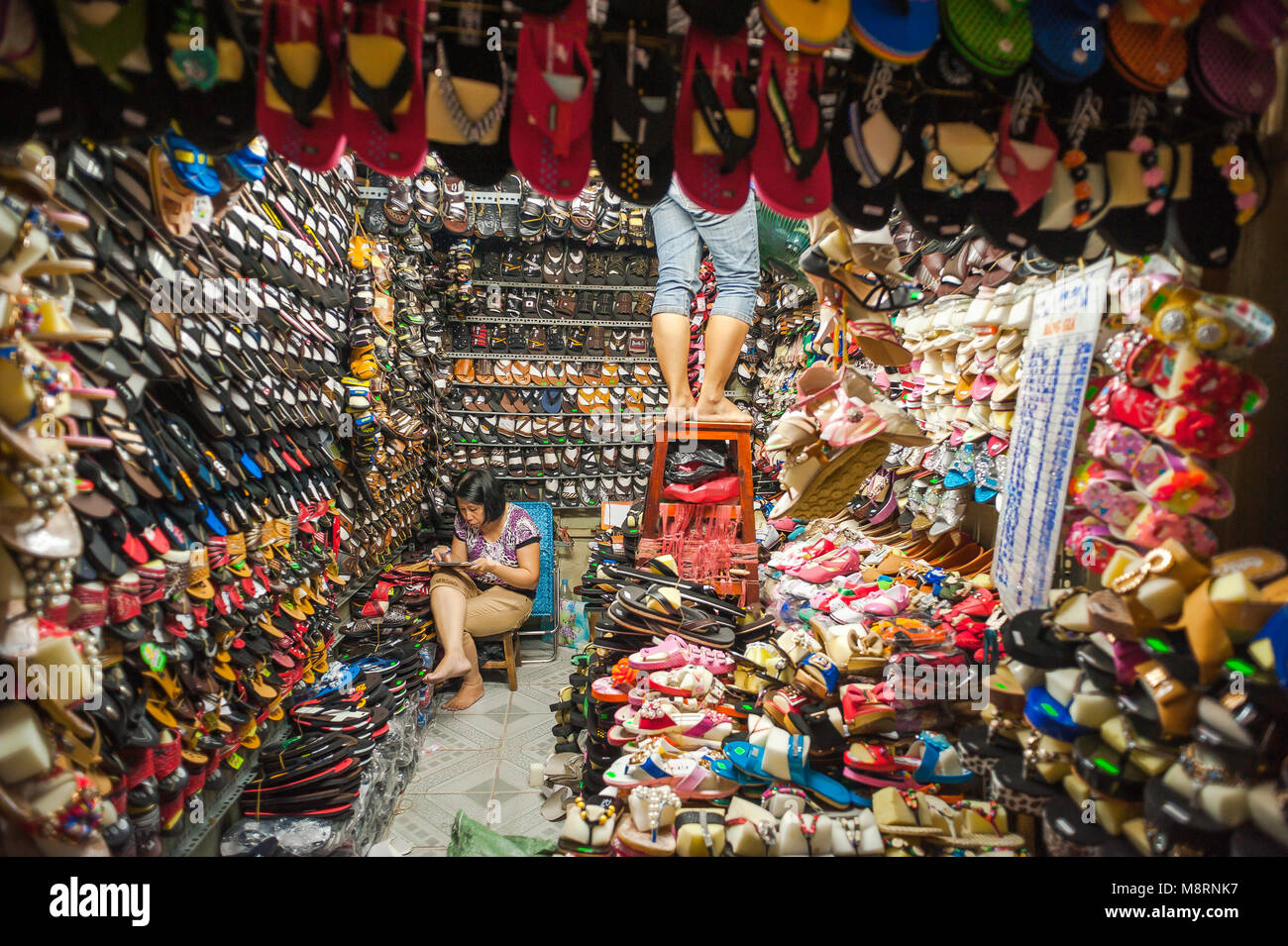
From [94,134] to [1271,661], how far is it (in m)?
1.86

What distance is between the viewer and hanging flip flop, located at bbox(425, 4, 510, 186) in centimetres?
94

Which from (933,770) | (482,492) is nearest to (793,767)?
(933,770)

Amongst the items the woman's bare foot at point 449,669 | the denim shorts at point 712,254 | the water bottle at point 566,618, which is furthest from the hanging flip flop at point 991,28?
the water bottle at point 566,618

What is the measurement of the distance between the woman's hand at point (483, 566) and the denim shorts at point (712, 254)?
6.74 feet

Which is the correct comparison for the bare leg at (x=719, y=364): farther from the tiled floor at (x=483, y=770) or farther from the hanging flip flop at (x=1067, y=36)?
the tiled floor at (x=483, y=770)

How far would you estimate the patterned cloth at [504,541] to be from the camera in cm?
383

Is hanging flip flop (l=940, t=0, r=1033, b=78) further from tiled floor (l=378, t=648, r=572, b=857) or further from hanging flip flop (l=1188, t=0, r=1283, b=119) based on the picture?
tiled floor (l=378, t=648, r=572, b=857)

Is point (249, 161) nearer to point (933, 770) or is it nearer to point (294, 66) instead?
point (294, 66)

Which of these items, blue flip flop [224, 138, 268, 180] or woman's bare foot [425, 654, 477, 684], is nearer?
blue flip flop [224, 138, 268, 180]

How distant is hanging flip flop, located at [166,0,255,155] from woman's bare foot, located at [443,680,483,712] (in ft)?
10.4

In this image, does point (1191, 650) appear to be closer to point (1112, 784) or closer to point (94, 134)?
point (1112, 784)

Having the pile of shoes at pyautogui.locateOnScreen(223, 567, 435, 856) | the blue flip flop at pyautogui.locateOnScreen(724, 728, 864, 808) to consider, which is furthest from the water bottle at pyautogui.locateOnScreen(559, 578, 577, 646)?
the blue flip flop at pyautogui.locateOnScreen(724, 728, 864, 808)
